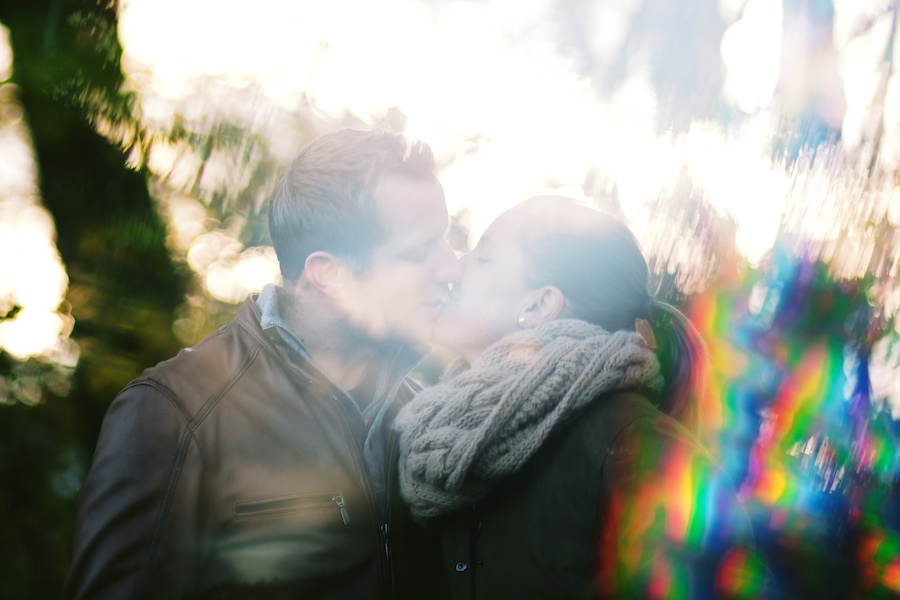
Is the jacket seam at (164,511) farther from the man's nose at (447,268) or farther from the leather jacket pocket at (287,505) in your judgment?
the man's nose at (447,268)

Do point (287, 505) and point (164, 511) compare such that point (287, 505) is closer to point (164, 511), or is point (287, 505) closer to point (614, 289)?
point (164, 511)

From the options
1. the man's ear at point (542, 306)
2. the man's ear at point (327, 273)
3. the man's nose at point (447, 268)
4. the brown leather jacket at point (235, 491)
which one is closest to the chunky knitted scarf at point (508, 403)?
the man's ear at point (542, 306)

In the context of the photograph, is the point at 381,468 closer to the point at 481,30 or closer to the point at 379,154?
the point at 379,154

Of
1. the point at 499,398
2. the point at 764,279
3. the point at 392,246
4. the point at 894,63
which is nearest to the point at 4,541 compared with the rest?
the point at 392,246

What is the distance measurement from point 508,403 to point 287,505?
0.72m

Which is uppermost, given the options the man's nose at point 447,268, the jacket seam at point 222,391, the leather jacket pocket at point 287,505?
the man's nose at point 447,268

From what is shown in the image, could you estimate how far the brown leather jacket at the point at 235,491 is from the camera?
1.61 m

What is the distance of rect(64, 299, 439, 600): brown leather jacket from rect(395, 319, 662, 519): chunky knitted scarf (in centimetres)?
23

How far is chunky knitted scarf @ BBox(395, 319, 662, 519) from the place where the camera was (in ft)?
5.49

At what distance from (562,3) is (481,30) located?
1039 mm

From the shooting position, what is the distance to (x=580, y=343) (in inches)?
69.2

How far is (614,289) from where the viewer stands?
198 centimetres

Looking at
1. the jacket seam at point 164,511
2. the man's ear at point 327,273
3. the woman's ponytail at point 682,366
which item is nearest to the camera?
the jacket seam at point 164,511

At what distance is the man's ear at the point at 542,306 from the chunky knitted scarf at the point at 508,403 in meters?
0.12
